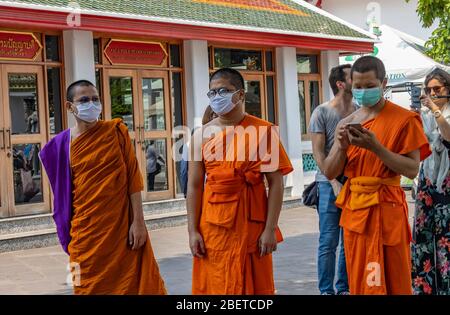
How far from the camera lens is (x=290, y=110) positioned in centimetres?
1568

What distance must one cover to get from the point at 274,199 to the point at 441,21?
14.0 metres

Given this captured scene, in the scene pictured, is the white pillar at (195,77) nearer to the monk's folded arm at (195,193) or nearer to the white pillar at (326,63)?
the white pillar at (326,63)

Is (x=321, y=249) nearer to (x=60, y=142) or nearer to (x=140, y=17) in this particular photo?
(x=60, y=142)

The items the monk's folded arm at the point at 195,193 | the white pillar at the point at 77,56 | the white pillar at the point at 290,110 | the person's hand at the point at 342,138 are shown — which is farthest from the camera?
the white pillar at the point at 290,110

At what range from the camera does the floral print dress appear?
19.8 feet

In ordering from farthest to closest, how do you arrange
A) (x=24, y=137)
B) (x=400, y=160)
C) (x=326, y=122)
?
(x=24, y=137), (x=326, y=122), (x=400, y=160)

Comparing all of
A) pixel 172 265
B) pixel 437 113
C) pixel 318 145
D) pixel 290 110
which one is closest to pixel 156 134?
pixel 290 110

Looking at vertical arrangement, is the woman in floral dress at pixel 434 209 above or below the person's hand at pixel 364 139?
below

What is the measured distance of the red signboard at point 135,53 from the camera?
42.0 ft

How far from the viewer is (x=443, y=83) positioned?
19.6 ft

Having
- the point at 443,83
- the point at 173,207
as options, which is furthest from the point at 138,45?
the point at 443,83

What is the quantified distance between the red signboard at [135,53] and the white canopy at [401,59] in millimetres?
5390

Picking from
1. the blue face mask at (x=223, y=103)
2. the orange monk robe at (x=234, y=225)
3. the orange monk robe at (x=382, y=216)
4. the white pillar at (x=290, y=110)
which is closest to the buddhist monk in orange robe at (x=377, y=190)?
the orange monk robe at (x=382, y=216)

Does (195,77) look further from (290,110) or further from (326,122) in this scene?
(326,122)
